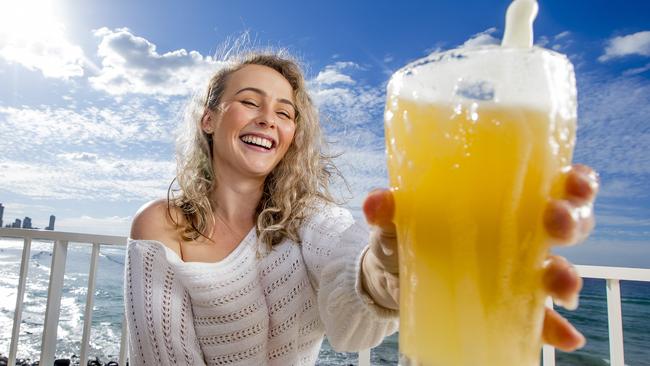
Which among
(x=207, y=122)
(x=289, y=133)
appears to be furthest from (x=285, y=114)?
(x=207, y=122)

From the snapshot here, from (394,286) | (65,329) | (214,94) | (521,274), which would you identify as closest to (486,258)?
(521,274)

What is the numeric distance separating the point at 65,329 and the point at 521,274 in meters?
10.4

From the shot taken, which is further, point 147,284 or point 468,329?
point 147,284

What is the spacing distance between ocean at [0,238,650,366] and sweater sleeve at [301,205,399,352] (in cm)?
124

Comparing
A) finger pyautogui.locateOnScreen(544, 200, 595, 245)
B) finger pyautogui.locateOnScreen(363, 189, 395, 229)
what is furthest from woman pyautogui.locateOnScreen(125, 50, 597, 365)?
finger pyautogui.locateOnScreen(544, 200, 595, 245)

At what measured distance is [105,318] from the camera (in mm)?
8805

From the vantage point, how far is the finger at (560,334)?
21.8 inches

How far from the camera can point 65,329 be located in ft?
29.2

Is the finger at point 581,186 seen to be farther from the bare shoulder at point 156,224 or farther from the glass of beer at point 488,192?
the bare shoulder at point 156,224

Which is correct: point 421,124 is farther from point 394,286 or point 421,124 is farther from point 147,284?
point 147,284

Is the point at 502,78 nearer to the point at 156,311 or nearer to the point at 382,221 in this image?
the point at 382,221

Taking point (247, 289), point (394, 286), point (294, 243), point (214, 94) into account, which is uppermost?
point (214, 94)

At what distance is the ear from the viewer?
6.35 ft

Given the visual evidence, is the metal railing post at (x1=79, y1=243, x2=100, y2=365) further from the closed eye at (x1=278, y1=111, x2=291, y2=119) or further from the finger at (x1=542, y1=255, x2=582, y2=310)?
the finger at (x1=542, y1=255, x2=582, y2=310)
